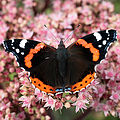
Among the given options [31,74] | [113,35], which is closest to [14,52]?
[31,74]

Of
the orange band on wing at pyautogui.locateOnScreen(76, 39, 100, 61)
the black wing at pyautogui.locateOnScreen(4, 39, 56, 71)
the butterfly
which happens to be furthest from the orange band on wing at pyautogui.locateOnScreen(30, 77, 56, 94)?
the orange band on wing at pyautogui.locateOnScreen(76, 39, 100, 61)

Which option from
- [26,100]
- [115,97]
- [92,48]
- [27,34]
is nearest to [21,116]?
[26,100]

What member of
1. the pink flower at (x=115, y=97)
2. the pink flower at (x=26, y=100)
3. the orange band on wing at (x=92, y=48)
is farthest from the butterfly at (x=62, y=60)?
the pink flower at (x=115, y=97)

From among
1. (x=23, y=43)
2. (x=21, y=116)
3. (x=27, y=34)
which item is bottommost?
(x=21, y=116)

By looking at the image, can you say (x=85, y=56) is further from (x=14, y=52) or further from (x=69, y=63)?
(x=14, y=52)

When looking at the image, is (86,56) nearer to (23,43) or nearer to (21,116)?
(23,43)
